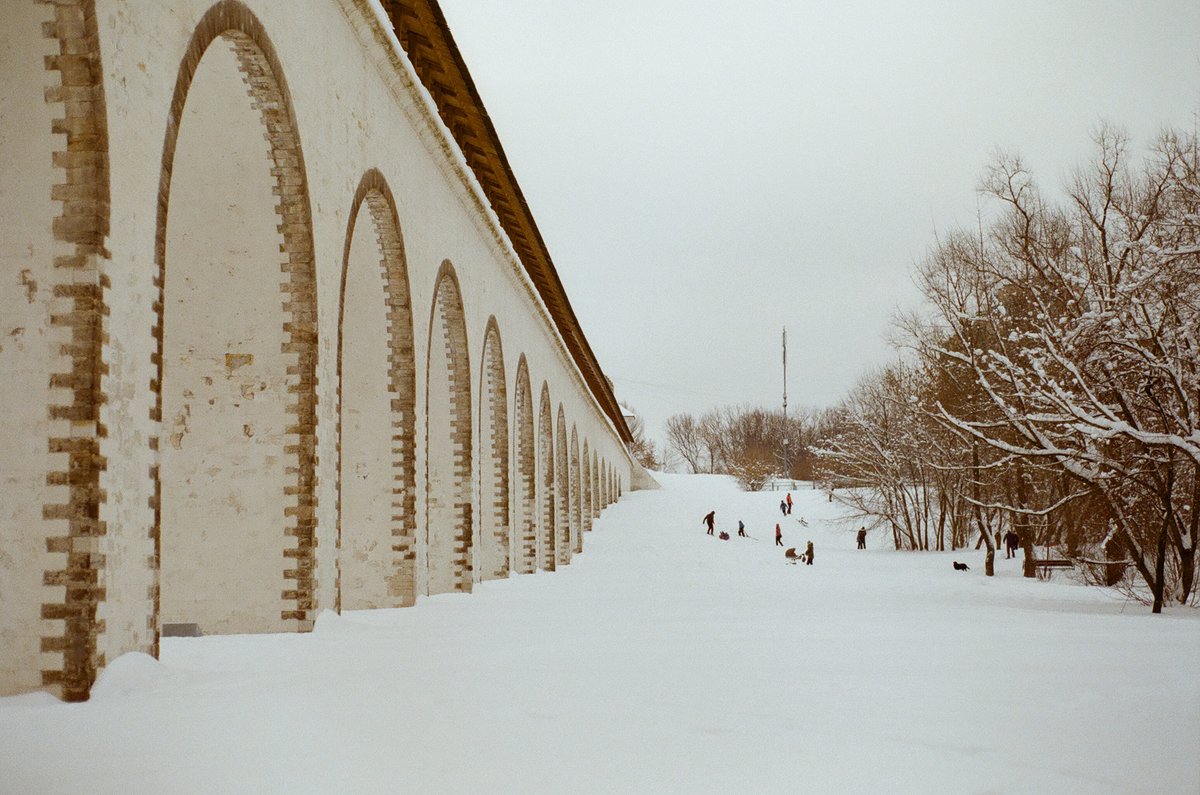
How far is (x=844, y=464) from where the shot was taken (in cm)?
3688

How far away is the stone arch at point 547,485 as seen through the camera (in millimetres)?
21656

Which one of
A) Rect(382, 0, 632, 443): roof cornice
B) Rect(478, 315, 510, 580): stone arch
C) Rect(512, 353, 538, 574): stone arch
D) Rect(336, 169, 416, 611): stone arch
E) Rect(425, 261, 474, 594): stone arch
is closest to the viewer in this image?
Rect(336, 169, 416, 611): stone arch

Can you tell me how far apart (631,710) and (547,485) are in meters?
18.6

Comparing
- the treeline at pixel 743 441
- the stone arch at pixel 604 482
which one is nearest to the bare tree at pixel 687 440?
the treeline at pixel 743 441

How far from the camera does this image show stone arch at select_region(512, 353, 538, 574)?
1922 centimetres

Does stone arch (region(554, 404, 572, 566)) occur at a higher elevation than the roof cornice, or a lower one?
lower

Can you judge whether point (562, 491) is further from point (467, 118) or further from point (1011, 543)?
point (467, 118)

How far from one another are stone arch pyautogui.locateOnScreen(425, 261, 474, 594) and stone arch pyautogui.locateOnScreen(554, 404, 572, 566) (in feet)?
26.7

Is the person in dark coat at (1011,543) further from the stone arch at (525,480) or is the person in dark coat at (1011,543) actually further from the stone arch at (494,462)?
the stone arch at (494,462)

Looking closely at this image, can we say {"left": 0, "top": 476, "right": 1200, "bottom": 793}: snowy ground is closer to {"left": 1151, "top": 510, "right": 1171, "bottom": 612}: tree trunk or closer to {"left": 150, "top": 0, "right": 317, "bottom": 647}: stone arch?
{"left": 150, "top": 0, "right": 317, "bottom": 647}: stone arch

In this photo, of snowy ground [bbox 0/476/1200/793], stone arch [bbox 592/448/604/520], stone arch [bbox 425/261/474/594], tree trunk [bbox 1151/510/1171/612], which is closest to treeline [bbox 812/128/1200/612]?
tree trunk [bbox 1151/510/1171/612]

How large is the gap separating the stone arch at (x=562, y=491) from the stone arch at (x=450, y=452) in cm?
813

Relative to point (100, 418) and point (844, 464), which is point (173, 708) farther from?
point (844, 464)

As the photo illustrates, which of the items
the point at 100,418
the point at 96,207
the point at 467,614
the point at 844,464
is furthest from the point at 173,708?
the point at 844,464
